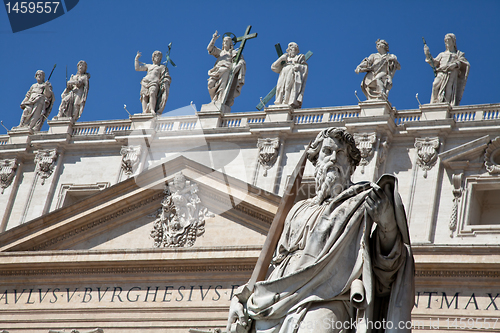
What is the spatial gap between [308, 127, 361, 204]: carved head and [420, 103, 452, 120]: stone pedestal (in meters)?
16.4

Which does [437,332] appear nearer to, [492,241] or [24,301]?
[492,241]

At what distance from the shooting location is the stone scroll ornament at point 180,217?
22.6m

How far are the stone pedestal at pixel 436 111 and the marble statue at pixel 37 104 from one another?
1118 centimetres

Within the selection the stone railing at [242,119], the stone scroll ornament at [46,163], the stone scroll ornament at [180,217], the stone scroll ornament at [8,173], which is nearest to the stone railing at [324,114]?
the stone railing at [242,119]

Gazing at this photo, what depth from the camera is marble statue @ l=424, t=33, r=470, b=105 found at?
2333 centimetres

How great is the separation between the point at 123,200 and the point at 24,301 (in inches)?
132

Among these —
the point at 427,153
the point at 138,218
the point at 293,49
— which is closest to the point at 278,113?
the point at 293,49

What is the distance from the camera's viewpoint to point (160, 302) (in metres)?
21.8

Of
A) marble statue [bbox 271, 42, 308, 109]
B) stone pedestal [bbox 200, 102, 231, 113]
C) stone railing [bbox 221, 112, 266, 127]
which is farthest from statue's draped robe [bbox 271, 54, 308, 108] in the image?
stone pedestal [bbox 200, 102, 231, 113]

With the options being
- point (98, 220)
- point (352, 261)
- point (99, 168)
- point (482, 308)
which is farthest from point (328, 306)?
point (99, 168)

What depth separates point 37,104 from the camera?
2800 cm

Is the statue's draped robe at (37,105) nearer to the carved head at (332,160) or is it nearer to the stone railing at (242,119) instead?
the stone railing at (242,119)

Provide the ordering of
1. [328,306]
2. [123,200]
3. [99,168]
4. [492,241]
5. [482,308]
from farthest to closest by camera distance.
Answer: [99,168], [123,200], [492,241], [482,308], [328,306]

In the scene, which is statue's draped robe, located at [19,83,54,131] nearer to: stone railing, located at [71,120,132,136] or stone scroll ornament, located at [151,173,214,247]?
stone railing, located at [71,120,132,136]
